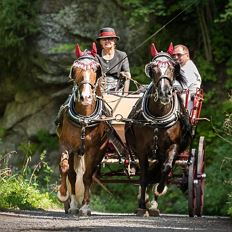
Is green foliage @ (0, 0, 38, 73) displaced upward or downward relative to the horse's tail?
upward

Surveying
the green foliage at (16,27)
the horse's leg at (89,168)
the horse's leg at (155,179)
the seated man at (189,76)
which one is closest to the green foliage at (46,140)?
the green foliage at (16,27)

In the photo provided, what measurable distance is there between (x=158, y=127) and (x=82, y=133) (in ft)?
A: 3.19

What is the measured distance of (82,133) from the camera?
38.2 feet

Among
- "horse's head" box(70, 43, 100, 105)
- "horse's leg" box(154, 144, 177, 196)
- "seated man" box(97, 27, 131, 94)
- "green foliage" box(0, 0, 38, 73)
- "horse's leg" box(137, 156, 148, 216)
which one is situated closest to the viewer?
"horse's head" box(70, 43, 100, 105)

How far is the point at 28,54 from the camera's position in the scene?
21.4 m

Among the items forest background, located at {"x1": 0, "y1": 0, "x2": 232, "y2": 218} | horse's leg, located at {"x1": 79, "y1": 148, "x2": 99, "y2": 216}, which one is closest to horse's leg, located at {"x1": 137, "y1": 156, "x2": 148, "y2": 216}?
horse's leg, located at {"x1": 79, "y1": 148, "x2": 99, "y2": 216}

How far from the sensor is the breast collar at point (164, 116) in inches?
467

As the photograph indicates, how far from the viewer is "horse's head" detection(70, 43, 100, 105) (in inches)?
450

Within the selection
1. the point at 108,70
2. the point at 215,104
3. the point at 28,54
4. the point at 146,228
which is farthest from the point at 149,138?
the point at 28,54

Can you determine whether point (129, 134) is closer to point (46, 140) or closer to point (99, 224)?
point (99, 224)

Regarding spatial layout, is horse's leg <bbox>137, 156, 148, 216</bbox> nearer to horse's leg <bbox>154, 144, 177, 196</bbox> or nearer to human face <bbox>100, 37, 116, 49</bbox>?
horse's leg <bbox>154, 144, 177, 196</bbox>

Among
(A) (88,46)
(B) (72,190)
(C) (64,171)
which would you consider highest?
(A) (88,46)

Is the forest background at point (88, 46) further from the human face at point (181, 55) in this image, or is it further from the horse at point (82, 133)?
the horse at point (82, 133)

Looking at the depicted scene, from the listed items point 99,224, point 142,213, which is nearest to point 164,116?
point 142,213
